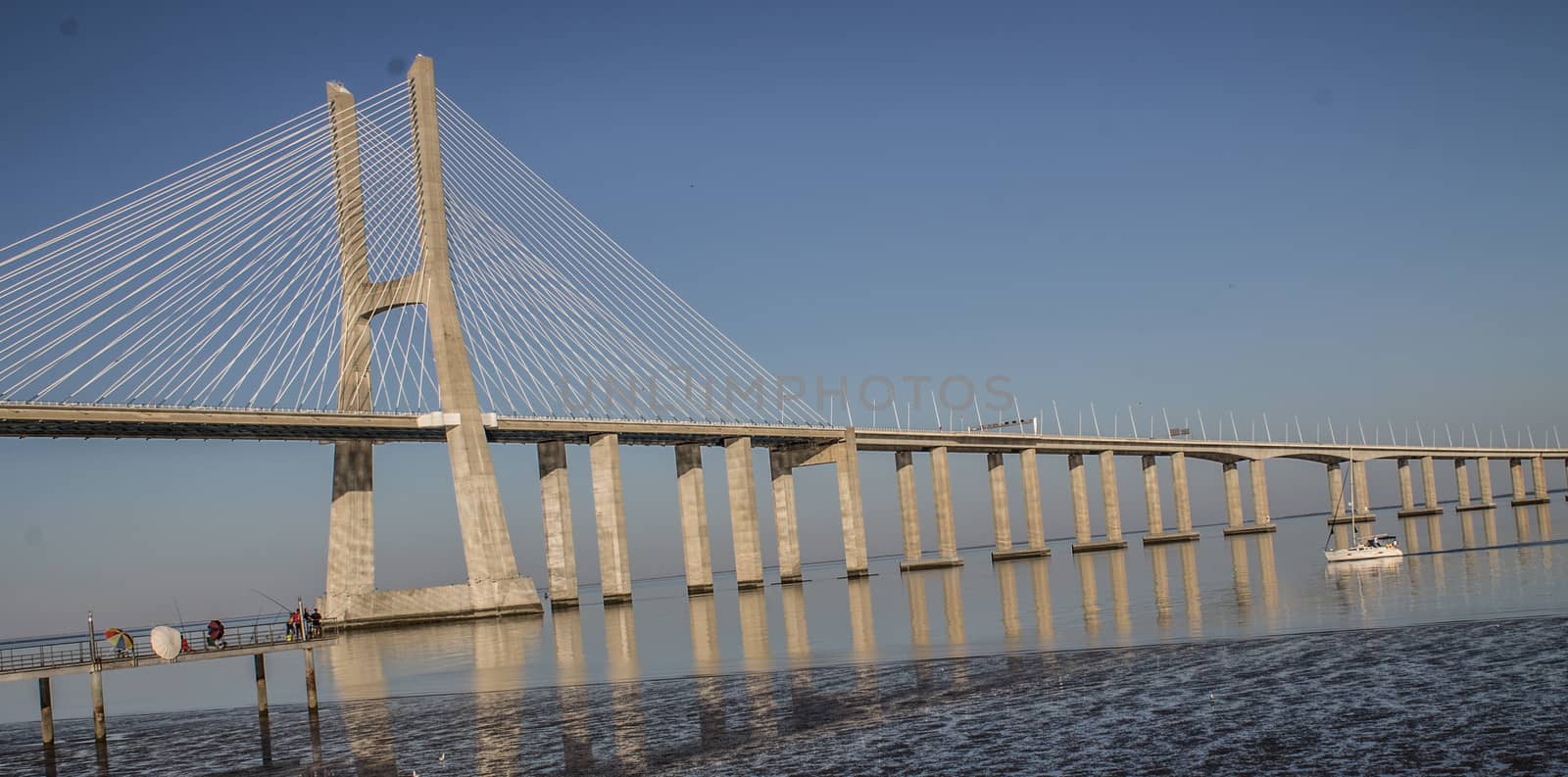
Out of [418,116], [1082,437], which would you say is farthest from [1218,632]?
[1082,437]

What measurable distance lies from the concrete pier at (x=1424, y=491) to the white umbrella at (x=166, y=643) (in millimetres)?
165858

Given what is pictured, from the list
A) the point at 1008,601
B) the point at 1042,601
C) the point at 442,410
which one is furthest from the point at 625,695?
the point at 442,410

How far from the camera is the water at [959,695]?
20.0 metres

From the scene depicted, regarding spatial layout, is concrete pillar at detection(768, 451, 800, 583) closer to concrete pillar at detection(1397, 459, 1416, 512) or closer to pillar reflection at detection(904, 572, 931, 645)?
pillar reflection at detection(904, 572, 931, 645)

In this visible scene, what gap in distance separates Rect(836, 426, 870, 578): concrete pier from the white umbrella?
225 ft

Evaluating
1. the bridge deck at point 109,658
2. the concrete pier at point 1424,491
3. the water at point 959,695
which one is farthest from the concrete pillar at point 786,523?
the concrete pier at point 1424,491

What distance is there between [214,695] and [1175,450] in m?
112

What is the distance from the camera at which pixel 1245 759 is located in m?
18.2

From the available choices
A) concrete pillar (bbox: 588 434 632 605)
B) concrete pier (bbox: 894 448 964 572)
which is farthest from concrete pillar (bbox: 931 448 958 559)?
concrete pillar (bbox: 588 434 632 605)

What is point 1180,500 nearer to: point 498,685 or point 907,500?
point 907,500

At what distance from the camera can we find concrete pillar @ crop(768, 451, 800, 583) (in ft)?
323

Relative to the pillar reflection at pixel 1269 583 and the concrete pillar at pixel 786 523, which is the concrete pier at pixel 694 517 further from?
the pillar reflection at pixel 1269 583

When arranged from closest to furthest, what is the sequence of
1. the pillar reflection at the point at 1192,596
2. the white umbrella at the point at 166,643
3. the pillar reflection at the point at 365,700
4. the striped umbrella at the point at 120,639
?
1. the pillar reflection at the point at 365,700
2. the white umbrella at the point at 166,643
3. the striped umbrella at the point at 120,639
4. the pillar reflection at the point at 1192,596

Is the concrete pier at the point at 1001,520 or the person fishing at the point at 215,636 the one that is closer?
the person fishing at the point at 215,636
